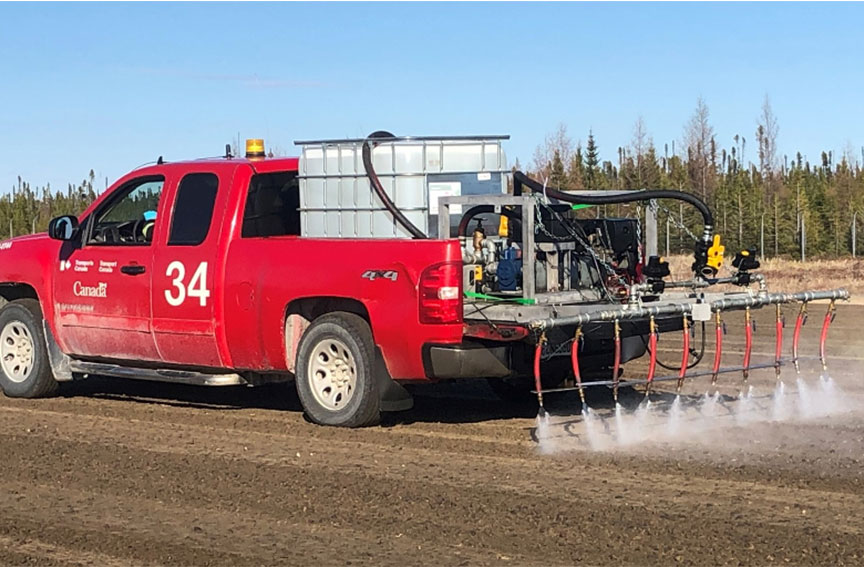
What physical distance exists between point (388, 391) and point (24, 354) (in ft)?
13.8

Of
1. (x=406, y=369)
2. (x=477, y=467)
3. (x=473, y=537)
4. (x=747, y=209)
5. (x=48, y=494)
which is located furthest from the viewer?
(x=747, y=209)

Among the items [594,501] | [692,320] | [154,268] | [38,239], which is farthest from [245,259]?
[594,501]

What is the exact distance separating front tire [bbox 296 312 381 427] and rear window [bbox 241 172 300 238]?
3.80 feet

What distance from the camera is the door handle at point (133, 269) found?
10.8 metres

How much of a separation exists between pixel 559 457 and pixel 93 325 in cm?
469

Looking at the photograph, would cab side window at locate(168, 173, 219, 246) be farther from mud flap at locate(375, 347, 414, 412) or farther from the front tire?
mud flap at locate(375, 347, 414, 412)

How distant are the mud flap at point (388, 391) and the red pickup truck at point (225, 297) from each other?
10 mm

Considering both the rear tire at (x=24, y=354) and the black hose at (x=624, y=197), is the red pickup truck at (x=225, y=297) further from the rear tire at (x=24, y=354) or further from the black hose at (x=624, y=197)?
the black hose at (x=624, y=197)

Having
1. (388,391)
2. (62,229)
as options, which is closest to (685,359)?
(388,391)

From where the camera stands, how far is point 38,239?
1182 cm

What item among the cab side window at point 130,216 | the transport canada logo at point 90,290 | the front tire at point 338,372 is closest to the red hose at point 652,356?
the front tire at point 338,372

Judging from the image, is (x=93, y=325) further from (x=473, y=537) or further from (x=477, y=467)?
(x=473, y=537)

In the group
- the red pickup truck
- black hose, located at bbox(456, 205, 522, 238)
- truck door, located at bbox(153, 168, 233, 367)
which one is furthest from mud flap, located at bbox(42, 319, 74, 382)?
black hose, located at bbox(456, 205, 522, 238)

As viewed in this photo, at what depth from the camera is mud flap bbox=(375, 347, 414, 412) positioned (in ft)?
31.2
